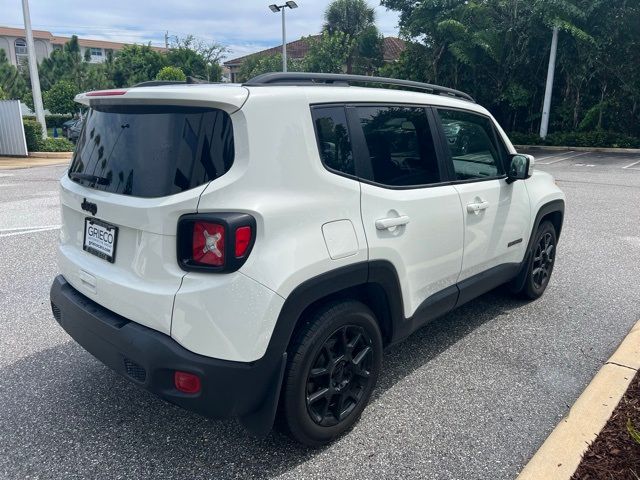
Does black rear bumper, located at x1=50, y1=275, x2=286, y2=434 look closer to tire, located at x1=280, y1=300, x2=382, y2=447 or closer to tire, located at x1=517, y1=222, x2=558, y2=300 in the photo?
tire, located at x1=280, y1=300, x2=382, y2=447

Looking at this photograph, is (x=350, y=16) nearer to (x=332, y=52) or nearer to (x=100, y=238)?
(x=332, y=52)

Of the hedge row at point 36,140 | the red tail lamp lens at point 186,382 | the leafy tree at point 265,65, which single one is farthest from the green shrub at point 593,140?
the red tail lamp lens at point 186,382

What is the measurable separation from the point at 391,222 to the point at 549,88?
70.3 feet

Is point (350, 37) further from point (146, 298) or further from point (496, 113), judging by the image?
point (146, 298)

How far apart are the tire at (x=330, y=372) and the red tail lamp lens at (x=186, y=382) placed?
402mm

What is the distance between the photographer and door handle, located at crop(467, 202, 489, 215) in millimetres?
3317

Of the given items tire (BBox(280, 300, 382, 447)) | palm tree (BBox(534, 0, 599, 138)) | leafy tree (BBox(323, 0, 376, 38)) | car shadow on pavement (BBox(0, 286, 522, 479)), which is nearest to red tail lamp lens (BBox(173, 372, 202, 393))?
tire (BBox(280, 300, 382, 447))

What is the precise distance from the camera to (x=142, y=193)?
2248 millimetres

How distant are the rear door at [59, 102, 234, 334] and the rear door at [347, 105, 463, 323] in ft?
2.70

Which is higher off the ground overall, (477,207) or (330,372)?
(477,207)

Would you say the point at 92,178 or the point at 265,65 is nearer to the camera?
the point at 92,178

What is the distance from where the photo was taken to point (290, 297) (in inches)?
86.6

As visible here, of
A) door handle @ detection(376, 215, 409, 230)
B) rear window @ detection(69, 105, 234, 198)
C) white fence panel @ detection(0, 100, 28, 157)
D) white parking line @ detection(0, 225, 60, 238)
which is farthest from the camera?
white fence panel @ detection(0, 100, 28, 157)

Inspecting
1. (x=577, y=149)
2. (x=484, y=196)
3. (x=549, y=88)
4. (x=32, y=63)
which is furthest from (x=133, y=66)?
(x=484, y=196)
